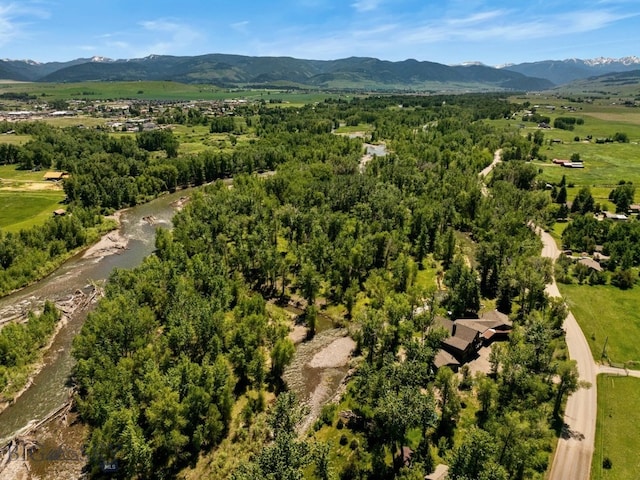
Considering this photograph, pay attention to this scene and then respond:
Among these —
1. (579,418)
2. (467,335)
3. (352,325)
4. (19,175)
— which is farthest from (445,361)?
(19,175)

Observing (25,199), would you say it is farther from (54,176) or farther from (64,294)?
(64,294)

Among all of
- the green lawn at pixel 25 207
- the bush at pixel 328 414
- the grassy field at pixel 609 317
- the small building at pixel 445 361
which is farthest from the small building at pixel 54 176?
the grassy field at pixel 609 317

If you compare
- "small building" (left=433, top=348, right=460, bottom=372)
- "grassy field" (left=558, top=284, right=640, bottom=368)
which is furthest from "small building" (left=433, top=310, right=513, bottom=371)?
"grassy field" (left=558, top=284, right=640, bottom=368)

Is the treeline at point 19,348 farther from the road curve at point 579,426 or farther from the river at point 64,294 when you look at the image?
the road curve at point 579,426

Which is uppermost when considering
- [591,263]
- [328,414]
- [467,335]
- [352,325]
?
[591,263]

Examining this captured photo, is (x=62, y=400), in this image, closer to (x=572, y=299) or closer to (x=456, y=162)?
(x=572, y=299)

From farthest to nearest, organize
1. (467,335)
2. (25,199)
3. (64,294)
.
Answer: (25,199) → (64,294) → (467,335)
